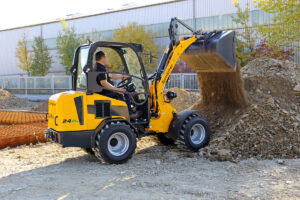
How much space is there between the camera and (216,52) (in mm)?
7113

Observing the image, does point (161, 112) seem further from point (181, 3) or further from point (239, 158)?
point (181, 3)

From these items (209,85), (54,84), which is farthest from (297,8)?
(54,84)

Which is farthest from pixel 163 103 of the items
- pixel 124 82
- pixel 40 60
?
pixel 40 60

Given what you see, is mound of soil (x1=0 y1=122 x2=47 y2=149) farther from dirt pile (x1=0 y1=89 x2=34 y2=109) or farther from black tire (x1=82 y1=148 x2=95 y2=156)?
dirt pile (x1=0 y1=89 x2=34 y2=109)

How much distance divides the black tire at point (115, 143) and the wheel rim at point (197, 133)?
1506 mm

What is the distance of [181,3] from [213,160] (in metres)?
22.6

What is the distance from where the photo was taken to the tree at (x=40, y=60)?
36.2m

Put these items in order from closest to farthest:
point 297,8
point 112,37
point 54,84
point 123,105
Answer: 1. point 123,105
2. point 297,8
3. point 54,84
4. point 112,37

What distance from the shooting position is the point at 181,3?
27.3 meters

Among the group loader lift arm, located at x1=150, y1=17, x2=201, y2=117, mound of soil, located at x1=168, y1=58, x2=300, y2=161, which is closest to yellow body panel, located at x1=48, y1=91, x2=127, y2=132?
loader lift arm, located at x1=150, y1=17, x2=201, y2=117

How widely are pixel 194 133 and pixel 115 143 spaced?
1.80 meters

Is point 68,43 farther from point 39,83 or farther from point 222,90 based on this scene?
point 222,90

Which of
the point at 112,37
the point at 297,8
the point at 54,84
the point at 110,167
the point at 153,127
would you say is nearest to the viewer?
the point at 110,167

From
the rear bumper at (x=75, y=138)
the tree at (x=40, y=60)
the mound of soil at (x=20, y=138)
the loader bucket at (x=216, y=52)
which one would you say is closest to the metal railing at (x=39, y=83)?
the tree at (x=40, y=60)
